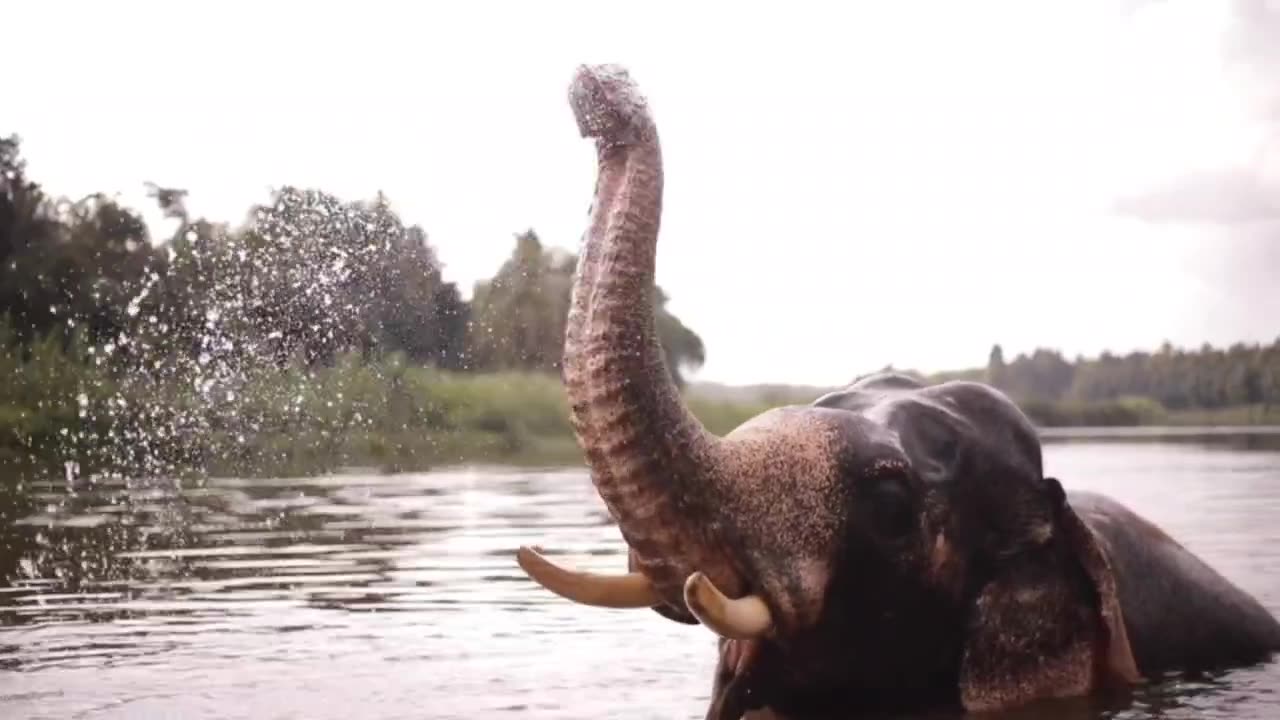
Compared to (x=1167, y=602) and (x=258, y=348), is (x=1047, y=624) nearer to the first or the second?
(x=1167, y=602)

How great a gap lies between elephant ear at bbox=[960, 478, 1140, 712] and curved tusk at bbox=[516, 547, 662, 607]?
1379 mm

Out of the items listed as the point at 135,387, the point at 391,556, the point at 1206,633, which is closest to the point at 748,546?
the point at 1206,633

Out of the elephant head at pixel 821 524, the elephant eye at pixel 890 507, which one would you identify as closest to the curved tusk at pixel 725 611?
the elephant head at pixel 821 524

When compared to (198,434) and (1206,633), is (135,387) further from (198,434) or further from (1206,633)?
(1206,633)

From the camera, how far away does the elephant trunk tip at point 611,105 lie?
4941mm

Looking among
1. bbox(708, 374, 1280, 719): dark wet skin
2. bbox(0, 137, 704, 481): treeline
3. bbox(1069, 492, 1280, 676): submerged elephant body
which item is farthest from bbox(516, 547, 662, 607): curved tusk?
bbox(0, 137, 704, 481): treeline

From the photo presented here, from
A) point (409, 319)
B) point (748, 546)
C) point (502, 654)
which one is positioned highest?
point (409, 319)

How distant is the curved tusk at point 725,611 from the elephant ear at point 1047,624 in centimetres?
104

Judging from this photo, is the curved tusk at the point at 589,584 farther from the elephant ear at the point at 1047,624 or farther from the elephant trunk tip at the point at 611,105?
the elephant ear at the point at 1047,624

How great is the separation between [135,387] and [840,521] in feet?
88.8

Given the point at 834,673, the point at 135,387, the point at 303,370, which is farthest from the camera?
the point at 135,387

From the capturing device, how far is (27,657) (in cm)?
821

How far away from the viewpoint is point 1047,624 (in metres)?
6.14

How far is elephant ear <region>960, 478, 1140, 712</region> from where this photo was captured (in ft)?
19.8
